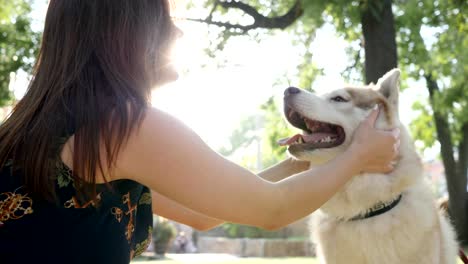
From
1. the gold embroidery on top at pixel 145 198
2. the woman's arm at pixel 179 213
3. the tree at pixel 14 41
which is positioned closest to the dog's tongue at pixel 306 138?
the woman's arm at pixel 179 213

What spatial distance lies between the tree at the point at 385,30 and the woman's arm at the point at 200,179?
6.44 m

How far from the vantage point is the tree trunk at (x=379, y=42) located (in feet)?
28.5

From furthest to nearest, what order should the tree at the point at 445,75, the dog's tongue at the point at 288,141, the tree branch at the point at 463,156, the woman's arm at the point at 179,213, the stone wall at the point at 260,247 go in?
the stone wall at the point at 260,247 → the tree branch at the point at 463,156 → the tree at the point at 445,75 → the dog's tongue at the point at 288,141 → the woman's arm at the point at 179,213

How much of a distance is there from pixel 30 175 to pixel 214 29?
8820 mm

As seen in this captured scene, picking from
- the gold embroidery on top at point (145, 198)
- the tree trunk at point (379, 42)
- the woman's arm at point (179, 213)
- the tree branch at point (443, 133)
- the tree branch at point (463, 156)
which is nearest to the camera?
the gold embroidery on top at point (145, 198)

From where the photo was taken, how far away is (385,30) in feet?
29.6

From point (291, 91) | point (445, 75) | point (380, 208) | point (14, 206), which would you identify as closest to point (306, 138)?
point (291, 91)

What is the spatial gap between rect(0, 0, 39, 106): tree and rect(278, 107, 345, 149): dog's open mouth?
33.0 feet

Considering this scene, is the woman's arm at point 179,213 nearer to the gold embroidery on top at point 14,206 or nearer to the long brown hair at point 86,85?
the long brown hair at point 86,85

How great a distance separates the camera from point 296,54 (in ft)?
41.5

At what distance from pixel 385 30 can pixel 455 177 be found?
9.42 meters

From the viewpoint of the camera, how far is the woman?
183 cm

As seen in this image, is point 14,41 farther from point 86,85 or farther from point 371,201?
point 86,85

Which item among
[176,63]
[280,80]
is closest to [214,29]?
[280,80]
